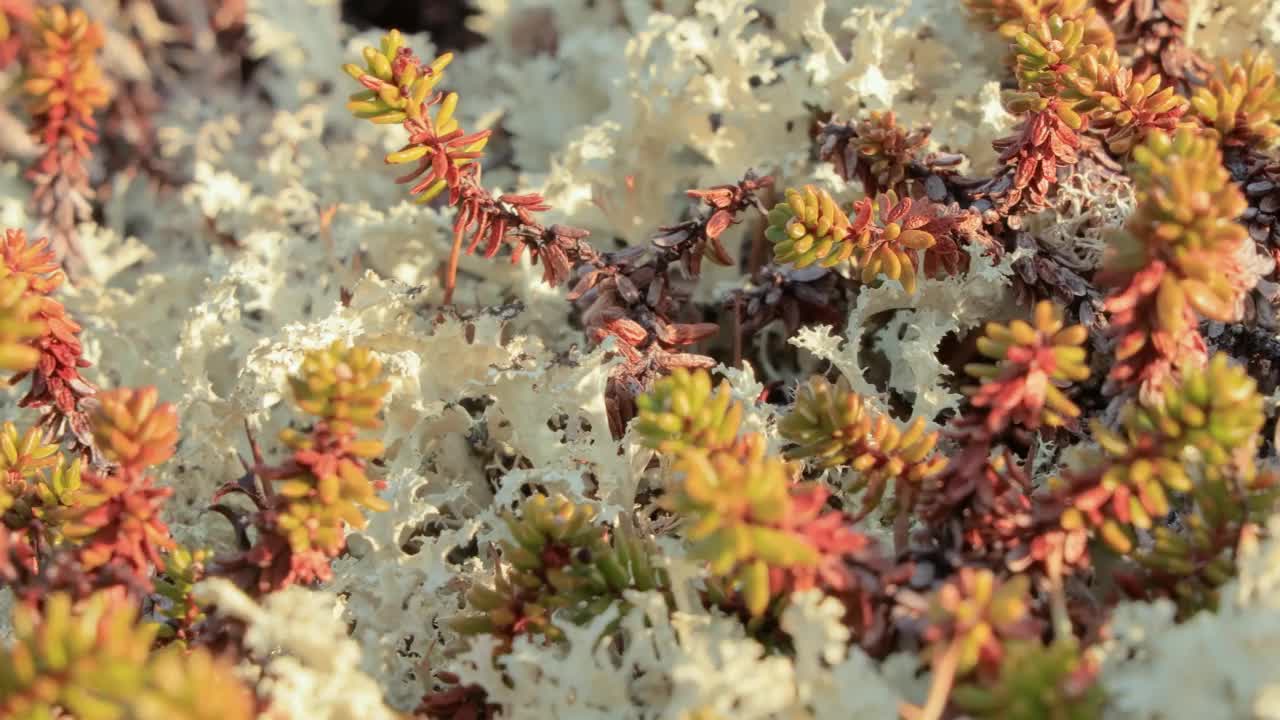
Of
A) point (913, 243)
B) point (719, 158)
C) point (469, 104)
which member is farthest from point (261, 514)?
point (469, 104)

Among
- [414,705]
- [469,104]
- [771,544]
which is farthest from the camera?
[469,104]

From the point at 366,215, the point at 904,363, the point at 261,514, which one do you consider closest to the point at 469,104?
the point at 366,215

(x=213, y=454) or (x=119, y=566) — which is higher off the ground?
(x=119, y=566)

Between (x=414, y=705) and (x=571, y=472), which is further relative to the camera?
(x=571, y=472)

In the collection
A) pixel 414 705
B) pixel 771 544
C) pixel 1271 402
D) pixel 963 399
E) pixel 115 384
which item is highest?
pixel 771 544

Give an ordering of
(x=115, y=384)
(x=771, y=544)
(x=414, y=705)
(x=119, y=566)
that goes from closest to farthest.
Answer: (x=771, y=544) → (x=119, y=566) → (x=414, y=705) → (x=115, y=384)

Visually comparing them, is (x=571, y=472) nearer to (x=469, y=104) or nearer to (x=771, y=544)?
(x=771, y=544)
